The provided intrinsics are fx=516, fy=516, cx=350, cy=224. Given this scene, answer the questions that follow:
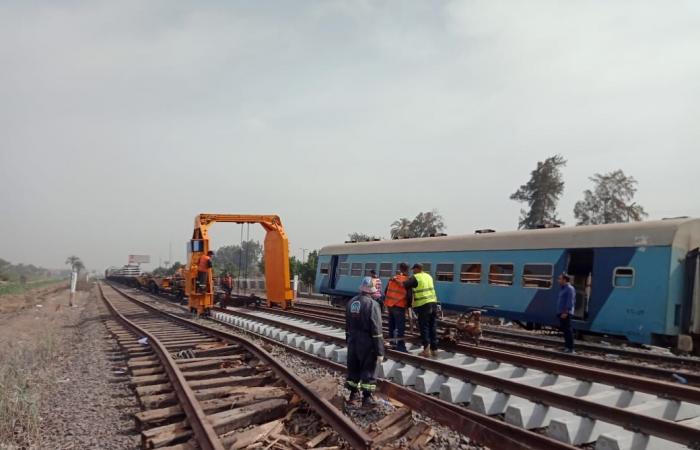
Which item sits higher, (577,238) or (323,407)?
(577,238)

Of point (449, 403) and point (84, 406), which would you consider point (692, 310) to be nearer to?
point (449, 403)

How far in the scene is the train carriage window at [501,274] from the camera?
13680mm

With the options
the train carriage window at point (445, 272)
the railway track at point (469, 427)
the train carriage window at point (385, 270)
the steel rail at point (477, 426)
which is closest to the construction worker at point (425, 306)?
the steel rail at point (477, 426)

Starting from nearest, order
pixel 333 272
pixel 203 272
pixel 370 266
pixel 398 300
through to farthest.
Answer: pixel 398 300 → pixel 203 272 → pixel 370 266 → pixel 333 272

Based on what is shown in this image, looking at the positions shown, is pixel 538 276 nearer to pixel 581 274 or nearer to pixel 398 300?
pixel 581 274

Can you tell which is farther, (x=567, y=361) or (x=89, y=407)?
(x=567, y=361)

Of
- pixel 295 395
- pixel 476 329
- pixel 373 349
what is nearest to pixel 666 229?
pixel 476 329

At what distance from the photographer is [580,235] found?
40.2 feet

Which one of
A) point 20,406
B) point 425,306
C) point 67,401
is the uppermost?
point 425,306

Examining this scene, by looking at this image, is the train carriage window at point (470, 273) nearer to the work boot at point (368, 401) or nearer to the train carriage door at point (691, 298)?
the train carriage door at point (691, 298)

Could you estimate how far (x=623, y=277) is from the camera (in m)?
11.1

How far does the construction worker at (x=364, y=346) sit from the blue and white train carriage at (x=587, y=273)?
724cm

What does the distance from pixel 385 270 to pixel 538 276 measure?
6.57m

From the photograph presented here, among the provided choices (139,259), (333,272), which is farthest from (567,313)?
(139,259)
